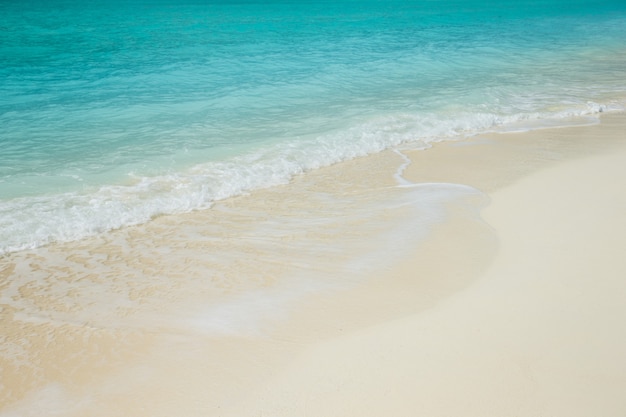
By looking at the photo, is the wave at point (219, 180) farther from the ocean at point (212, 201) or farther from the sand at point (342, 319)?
the sand at point (342, 319)

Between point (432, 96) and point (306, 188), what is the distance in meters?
7.21

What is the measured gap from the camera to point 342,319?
445 centimetres

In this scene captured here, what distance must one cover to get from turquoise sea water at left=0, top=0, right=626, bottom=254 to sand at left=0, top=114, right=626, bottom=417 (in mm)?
1318

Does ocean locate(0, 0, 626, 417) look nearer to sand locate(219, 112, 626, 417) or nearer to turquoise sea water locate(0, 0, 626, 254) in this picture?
turquoise sea water locate(0, 0, 626, 254)

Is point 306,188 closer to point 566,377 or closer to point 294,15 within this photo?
point 566,377

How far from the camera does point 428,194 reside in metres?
7.30

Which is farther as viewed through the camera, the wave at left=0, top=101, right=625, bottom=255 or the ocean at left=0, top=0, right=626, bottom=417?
the wave at left=0, top=101, right=625, bottom=255

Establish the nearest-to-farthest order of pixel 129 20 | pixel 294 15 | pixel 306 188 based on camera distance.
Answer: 1. pixel 306 188
2. pixel 129 20
3. pixel 294 15

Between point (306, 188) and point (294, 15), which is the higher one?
point (294, 15)

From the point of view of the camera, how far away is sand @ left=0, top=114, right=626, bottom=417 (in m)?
3.59

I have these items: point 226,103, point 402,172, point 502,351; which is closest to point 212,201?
point 402,172

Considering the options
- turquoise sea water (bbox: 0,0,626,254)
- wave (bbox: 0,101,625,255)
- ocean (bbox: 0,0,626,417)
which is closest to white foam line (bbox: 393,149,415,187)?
ocean (bbox: 0,0,626,417)

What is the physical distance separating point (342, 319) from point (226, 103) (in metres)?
9.25

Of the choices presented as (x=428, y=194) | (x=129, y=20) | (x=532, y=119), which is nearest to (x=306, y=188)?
(x=428, y=194)
